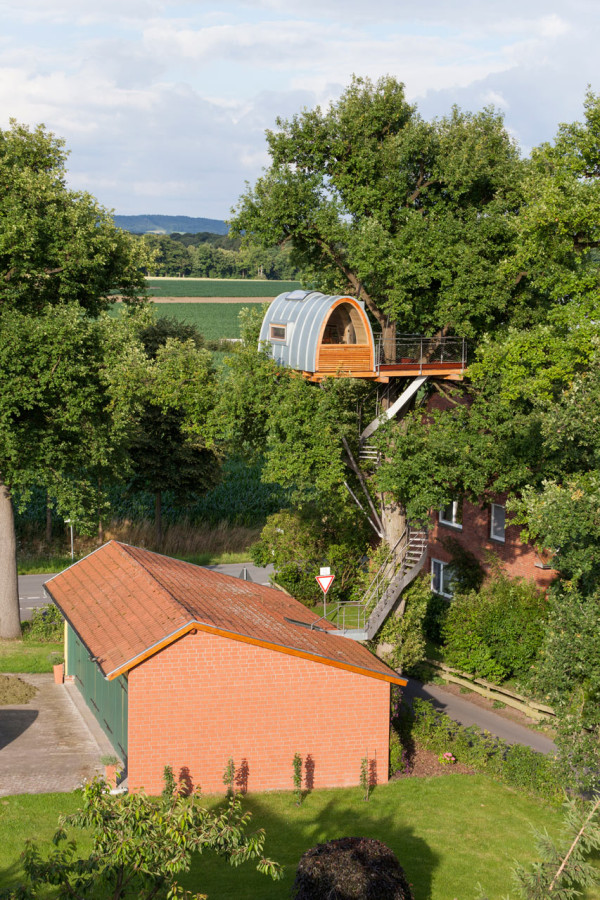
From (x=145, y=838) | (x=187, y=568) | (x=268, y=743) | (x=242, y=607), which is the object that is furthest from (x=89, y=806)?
(x=187, y=568)

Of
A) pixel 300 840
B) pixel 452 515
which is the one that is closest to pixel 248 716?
pixel 300 840

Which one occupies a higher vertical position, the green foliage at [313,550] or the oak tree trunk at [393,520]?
the oak tree trunk at [393,520]

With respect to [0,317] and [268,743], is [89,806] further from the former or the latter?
[0,317]

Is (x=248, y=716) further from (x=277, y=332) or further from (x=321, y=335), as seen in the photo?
(x=277, y=332)

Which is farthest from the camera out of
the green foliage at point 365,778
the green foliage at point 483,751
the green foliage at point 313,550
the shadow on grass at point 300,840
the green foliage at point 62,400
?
the green foliage at point 313,550

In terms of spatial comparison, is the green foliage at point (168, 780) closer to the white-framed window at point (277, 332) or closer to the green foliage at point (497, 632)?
the green foliage at point (497, 632)

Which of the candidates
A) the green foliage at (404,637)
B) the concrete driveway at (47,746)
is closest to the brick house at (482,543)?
the green foliage at (404,637)
